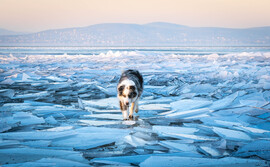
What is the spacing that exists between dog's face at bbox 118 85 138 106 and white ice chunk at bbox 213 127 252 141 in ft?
4.94

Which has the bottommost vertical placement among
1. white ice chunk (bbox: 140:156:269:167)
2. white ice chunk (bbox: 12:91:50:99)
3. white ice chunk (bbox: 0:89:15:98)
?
white ice chunk (bbox: 140:156:269:167)

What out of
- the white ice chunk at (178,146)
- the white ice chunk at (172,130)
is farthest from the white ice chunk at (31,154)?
the white ice chunk at (172,130)

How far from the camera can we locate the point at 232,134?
11.8 feet

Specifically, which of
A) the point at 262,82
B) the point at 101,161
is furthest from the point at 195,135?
the point at 262,82

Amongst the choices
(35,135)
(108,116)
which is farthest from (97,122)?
(35,135)

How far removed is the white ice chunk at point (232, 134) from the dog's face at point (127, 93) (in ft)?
4.94

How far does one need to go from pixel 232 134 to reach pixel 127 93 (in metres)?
1.84

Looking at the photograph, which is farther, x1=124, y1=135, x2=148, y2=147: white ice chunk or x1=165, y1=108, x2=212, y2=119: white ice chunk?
x1=165, y1=108, x2=212, y2=119: white ice chunk

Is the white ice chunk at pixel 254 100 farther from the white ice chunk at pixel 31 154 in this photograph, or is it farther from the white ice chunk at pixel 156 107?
the white ice chunk at pixel 31 154

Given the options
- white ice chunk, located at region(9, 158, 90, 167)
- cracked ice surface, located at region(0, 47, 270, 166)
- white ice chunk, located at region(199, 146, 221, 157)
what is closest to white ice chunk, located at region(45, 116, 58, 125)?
cracked ice surface, located at region(0, 47, 270, 166)

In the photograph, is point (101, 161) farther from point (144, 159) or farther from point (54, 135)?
point (54, 135)

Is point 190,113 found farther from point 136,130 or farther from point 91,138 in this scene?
point 91,138

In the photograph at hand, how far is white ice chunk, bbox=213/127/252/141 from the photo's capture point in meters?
3.46

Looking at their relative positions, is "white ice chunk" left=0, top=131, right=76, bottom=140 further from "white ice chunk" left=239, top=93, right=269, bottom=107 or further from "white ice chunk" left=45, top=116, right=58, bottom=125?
"white ice chunk" left=239, top=93, right=269, bottom=107
